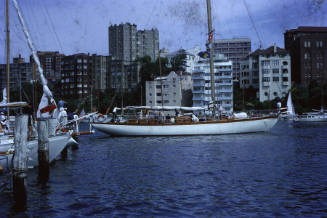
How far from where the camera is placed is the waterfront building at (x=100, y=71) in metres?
170

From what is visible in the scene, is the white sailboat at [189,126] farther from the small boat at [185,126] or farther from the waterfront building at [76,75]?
the waterfront building at [76,75]

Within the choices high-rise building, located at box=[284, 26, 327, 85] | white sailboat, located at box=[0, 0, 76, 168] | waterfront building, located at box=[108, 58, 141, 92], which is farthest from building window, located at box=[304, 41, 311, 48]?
white sailboat, located at box=[0, 0, 76, 168]

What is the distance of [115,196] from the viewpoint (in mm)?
16859

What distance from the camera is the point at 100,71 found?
566ft

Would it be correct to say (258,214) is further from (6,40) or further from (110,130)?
(110,130)

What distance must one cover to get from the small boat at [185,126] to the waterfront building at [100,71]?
12012 centimetres

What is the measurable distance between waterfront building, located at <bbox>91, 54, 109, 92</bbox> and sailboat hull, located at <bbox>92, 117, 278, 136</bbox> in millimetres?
119790

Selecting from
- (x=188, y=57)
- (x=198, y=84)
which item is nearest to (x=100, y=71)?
(x=188, y=57)

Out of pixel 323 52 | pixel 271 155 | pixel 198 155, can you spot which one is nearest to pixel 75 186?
pixel 198 155

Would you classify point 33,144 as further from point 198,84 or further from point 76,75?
point 76,75

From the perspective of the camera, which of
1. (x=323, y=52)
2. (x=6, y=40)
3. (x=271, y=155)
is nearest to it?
(x=271, y=155)

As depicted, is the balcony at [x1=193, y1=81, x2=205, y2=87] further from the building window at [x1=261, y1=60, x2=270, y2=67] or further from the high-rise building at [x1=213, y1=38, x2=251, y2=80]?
the high-rise building at [x1=213, y1=38, x2=251, y2=80]

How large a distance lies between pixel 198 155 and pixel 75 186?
12764mm

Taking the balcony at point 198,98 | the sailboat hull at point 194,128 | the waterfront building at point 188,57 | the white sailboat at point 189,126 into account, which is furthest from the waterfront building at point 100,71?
the white sailboat at point 189,126
